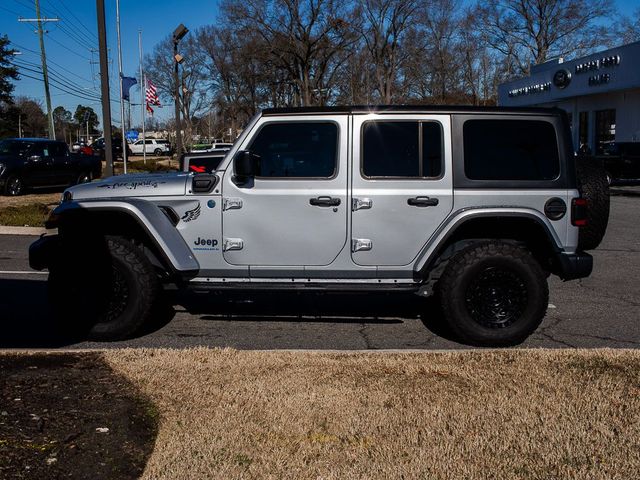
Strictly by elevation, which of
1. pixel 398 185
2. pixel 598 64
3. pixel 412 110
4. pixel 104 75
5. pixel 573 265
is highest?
pixel 598 64

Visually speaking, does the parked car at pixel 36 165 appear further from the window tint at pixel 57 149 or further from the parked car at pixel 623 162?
the parked car at pixel 623 162

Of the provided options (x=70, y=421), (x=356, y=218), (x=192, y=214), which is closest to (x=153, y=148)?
(x=192, y=214)

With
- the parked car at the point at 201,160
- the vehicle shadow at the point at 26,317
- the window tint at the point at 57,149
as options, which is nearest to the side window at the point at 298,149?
the vehicle shadow at the point at 26,317

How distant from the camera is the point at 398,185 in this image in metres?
5.97

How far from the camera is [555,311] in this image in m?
7.52

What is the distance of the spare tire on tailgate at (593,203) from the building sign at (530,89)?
36.8 metres

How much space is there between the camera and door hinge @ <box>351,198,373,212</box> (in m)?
5.93

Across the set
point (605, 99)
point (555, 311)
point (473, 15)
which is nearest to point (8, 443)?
point (555, 311)

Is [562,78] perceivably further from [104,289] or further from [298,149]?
[104,289]

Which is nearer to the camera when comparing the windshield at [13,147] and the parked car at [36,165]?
the parked car at [36,165]

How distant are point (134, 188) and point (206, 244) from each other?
0.77 metres

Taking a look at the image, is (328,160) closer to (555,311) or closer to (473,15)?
(555,311)

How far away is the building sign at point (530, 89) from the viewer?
41250 millimetres

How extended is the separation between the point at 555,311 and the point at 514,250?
1935 millimetres
